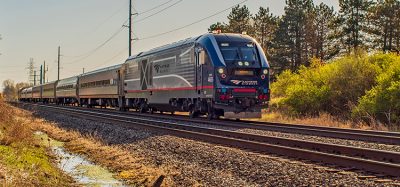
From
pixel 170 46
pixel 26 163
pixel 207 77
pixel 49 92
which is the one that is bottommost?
pixel 26 163

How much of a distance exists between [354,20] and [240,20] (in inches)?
663

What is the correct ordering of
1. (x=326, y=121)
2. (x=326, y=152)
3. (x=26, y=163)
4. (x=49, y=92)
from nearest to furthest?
1. (x=26, y=163)
2. (x=326, y=152)
3. (x=326, y=121)
4. (x=49, y=92)

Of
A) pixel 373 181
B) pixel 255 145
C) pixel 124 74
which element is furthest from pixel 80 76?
pixel 373 181

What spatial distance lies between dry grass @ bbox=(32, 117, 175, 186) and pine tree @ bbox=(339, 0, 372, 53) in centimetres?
4524

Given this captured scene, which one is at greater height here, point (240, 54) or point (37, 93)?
point (240, 54)


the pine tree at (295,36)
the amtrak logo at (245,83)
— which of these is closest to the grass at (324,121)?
the amtrak logo at (245,83)

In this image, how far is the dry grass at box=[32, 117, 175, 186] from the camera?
339 inches

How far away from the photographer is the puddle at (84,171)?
8.62 metres

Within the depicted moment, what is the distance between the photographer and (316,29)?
6188cm

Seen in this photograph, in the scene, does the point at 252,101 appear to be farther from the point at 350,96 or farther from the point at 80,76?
the point at 80,76

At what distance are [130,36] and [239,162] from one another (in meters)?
33.9

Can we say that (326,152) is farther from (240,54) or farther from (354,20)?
(354,20)

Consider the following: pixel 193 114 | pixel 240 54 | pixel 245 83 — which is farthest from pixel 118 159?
pixel 193 114

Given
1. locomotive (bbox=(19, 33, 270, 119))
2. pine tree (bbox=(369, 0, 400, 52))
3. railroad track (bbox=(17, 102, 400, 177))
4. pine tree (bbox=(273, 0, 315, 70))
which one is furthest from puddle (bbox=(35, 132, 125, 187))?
pine tree (bbox=(273, 0, 315, 70))
